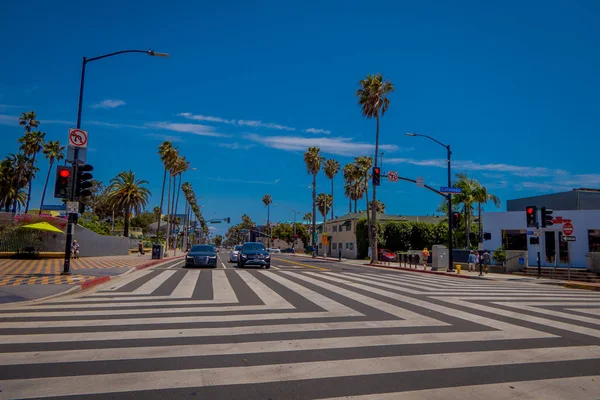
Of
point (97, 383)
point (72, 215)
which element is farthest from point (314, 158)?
point (97, 383)

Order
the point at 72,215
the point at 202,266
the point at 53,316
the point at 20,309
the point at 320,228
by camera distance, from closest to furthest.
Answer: the point at 53,316, the point at 20,309, the point at 72,215, the point at 202,266, the point at 320,228

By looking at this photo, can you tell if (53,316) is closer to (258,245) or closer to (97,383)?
(97,383)

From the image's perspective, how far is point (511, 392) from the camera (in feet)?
15.4

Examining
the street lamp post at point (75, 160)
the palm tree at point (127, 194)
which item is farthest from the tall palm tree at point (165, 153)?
the street lamp post at point (75, 160)

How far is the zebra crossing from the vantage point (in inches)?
185

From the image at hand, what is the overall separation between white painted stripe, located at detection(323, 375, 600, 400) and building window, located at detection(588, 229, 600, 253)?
31.9m

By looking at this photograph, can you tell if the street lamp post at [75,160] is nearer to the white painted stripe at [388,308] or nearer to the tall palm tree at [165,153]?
the white painted stripe at [388,308]

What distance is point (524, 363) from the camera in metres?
5.81

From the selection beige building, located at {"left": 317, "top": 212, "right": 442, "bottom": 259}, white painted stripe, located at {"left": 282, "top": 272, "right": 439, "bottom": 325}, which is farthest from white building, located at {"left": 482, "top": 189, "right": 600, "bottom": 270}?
beige building, located at {"left": 317, "top": 212, "right": 442, "bottom": 259}

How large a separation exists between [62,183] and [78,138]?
1832 millimetres

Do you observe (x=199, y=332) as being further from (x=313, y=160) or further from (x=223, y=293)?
(x=313, y=160)

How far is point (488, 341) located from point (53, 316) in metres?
8.09

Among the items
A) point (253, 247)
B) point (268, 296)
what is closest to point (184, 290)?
point (268, 296)

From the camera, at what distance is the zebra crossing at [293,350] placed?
15.4ft
